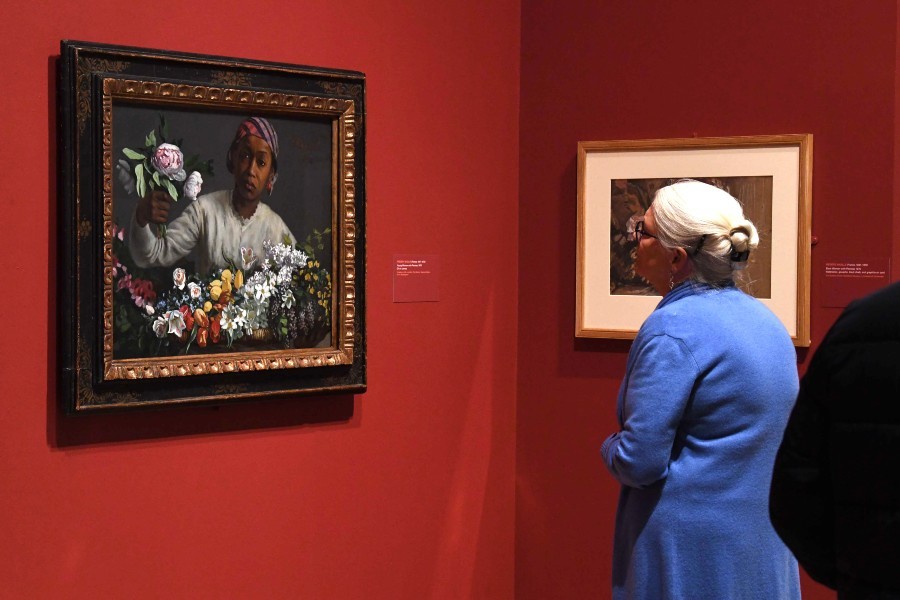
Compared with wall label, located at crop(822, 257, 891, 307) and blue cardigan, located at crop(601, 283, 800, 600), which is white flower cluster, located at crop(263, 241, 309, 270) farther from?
wall label, located at crop(822, 257, 891, 307)

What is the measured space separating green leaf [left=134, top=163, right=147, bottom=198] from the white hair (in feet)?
5.67

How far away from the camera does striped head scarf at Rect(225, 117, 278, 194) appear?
3923mm

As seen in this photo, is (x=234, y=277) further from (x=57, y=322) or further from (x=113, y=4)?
(x=113, y=4)

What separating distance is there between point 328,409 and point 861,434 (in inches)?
106

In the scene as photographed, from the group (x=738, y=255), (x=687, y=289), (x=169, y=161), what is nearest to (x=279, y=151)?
(x=169, y=161)

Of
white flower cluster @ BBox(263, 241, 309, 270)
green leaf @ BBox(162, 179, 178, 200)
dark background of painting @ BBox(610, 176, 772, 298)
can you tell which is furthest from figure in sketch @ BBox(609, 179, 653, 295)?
green leaf @ BBox(162, 179, 178, 200)

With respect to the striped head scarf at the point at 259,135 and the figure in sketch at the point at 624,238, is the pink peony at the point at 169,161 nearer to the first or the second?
the striped head scarf at the point at 259,135

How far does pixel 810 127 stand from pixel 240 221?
7.54 feet

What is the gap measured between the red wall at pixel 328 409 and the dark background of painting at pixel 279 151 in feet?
0.77

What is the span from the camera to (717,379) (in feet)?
9.98

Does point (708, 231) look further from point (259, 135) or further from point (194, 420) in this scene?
point (194, 420)

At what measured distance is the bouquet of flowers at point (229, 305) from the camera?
3703mm

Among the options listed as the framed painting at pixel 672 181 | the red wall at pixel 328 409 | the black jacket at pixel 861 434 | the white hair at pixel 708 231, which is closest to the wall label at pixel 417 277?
the red wall at pixel 328 409

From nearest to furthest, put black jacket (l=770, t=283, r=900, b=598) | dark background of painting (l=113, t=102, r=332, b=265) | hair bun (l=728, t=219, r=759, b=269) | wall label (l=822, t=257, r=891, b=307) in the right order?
black jacket (l=770, t=283, r=900, b=598)
hair bun (l=728, t=219, r=759, b=269)
dark background of painting (l=113, t=102, r=332, b=265)
wall label (l=822, t=257, r=891, b=307)
